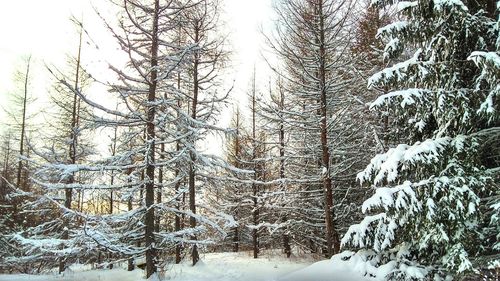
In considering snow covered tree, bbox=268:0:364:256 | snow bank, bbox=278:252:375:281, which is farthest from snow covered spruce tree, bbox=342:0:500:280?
snow covered tree, bbox=268:0:364:256

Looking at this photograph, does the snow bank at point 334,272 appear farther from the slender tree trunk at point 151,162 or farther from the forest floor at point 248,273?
the slender tree trunk at point 151,162

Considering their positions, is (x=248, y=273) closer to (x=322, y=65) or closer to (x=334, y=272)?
(x=334, y=272)

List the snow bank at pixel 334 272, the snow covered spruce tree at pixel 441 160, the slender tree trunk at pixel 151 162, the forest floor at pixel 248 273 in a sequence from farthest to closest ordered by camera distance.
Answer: the slender tree trunk at pixel 151 162 < the forest floor at pixel 248 273 < the snow bank at pixel 334 272 < the snow covered spruce tree at pixel 441 160

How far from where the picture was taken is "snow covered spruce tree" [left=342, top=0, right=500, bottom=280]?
5848mm

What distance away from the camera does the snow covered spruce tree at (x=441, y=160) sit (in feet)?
19.2

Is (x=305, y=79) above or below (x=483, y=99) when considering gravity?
above

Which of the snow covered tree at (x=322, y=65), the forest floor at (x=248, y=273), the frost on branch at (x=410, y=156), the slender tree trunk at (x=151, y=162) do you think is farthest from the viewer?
the snow covered tree at (x=322, y=65)

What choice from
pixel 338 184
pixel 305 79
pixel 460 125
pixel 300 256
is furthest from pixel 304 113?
pixel 300 256

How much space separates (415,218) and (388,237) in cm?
62

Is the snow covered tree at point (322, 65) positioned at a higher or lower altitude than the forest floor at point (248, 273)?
higher

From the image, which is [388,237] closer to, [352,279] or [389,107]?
[352,279]

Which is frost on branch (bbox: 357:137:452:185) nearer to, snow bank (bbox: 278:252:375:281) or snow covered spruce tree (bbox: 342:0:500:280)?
snow covered spruce tree (bbox: 342:0:500:280)

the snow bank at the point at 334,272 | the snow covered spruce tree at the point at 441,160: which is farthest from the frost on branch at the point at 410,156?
the snow bank at the point at 334,272

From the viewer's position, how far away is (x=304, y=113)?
39.0 ft
